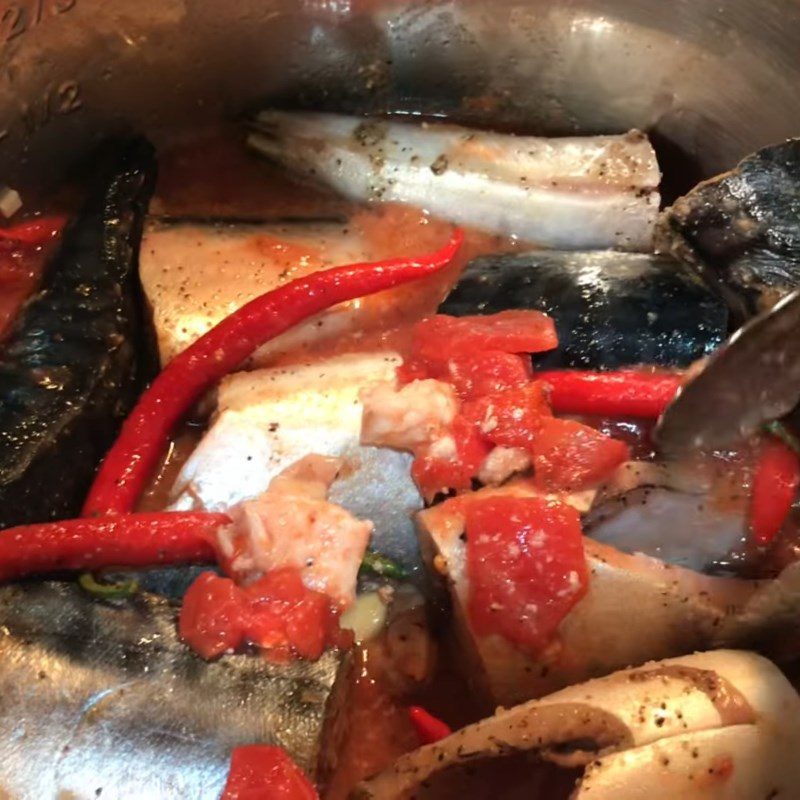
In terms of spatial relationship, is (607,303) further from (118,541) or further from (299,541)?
(118,541)

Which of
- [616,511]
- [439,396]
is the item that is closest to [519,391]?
[439,396]

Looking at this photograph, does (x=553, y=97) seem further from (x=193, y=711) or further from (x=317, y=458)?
(x=193, y=711)

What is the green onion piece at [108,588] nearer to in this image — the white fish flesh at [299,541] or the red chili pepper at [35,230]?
the white fish flesh at [299,541]

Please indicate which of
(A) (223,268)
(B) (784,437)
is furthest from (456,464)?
(A) (223,268)

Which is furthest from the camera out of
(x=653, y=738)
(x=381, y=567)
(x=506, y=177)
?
(x=506, y=177)

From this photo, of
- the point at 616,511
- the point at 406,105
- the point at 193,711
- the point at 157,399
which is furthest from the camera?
the point at 406,105

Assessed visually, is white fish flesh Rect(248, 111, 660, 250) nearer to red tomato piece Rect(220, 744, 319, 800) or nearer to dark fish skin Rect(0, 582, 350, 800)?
dark fish skin Rect(0, 582, 350, 800)
